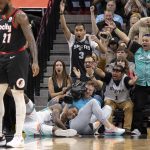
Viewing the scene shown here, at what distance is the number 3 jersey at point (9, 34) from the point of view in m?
8.16

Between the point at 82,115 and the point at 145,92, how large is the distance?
1.40 m

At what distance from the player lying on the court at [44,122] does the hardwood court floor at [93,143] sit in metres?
0.44

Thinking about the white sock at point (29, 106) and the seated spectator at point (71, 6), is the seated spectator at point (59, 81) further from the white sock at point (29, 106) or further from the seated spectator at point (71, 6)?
the seated spectator at point (71, 6)

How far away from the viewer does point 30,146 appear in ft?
27.2

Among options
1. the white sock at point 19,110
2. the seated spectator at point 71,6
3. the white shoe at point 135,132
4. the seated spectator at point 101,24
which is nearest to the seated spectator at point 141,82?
the white shoe at point 135,132

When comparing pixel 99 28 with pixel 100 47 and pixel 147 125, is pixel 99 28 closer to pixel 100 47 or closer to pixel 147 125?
pixel 100 47

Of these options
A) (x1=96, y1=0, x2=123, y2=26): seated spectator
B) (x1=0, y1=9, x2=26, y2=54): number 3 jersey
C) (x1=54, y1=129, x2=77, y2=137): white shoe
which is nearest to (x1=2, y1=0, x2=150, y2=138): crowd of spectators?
(x1=54, y1=129, x2=77, y2=137): white shoe

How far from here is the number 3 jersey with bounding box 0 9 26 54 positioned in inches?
321

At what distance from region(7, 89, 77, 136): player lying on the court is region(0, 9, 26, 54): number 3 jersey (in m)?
2.22

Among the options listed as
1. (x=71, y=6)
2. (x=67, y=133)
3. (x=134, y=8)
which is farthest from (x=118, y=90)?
(x=71, y=6)

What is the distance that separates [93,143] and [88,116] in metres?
1.75

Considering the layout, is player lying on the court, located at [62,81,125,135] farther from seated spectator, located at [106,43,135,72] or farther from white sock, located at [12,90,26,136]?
white sock, located at [12,90,26,136]

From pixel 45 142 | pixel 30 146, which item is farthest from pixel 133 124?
pixel 30 146

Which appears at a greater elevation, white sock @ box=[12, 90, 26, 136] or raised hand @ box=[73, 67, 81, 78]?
raised hand @ box=[73, 67, 81, 78]
